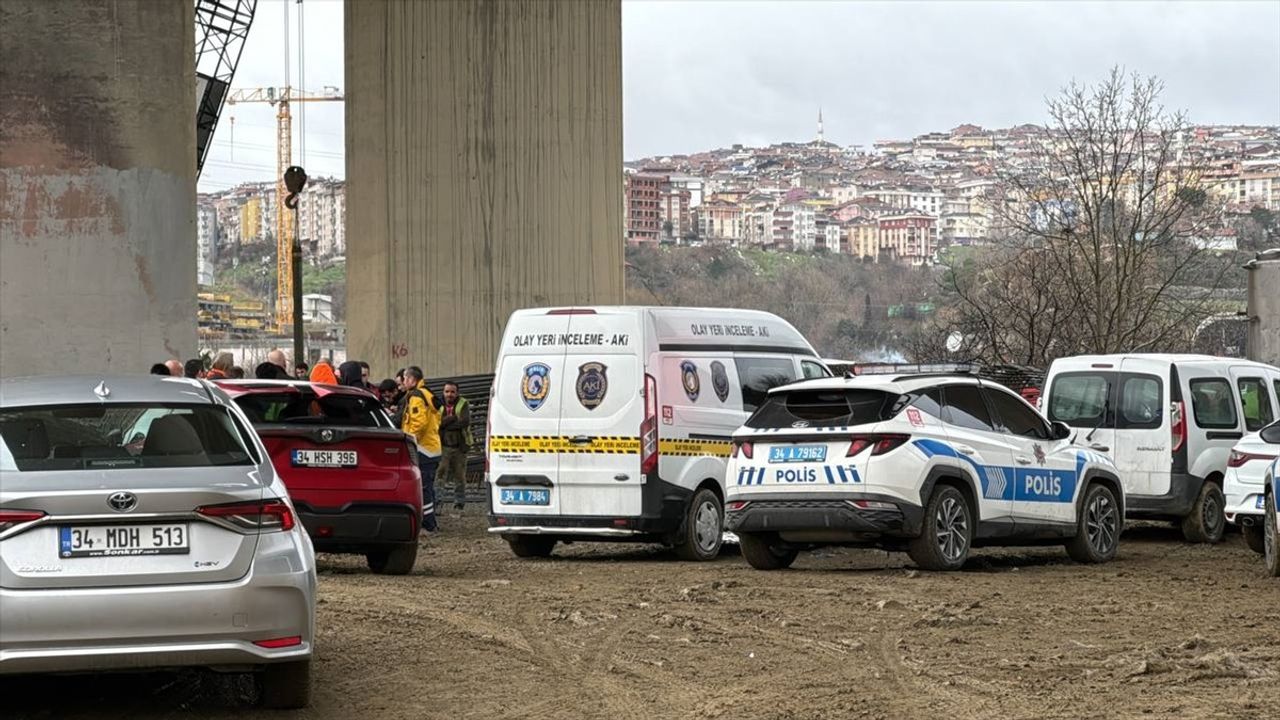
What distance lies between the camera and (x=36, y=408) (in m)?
8.45

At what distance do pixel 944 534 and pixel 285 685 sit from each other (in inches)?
306

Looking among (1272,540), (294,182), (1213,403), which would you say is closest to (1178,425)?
(1213,403)

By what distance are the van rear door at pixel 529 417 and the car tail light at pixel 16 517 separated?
9572mm

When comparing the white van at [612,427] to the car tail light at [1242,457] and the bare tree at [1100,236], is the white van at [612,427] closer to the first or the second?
the car tail light at [1242,457]

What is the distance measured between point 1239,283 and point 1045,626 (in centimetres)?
4756

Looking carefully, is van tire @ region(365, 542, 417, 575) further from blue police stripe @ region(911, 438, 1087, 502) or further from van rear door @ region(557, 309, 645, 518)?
blue police stripe @ region(911, 438, 1087, 502)

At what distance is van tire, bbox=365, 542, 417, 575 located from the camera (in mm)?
15219

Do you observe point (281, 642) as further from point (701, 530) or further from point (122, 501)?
point (701, 530)

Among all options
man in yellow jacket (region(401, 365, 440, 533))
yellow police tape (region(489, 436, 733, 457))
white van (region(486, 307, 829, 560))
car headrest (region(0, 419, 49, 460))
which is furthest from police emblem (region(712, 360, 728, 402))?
car headrest (region(0, 419, 49, 460))

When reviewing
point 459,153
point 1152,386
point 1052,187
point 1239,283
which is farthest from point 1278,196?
point 1152,386

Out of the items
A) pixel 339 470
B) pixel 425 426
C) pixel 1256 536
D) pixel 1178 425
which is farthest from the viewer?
pixel 425 426

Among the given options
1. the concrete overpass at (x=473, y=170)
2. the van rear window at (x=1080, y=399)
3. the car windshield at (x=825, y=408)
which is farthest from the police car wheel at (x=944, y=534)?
the concrete overpass at (x=473, y=170)

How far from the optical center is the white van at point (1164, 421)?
63.5 feet

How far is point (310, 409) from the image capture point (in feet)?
50.0
